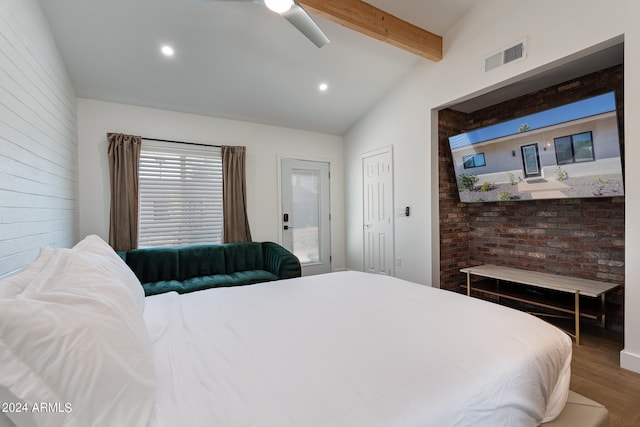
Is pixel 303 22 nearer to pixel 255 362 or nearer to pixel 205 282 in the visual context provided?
pixel 255 362

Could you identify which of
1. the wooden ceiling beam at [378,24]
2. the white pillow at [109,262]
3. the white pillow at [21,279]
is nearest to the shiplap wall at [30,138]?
the white pillow at [109,262]

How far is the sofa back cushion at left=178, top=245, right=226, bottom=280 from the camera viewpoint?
3.56 meters

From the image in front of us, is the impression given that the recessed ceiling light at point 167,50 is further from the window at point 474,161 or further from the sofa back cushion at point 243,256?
the window at point 474,161

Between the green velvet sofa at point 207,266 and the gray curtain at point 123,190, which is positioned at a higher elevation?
the gray curtain at point 123,190

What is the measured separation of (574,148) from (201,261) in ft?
13.3

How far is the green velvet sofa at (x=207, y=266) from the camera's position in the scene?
329cm

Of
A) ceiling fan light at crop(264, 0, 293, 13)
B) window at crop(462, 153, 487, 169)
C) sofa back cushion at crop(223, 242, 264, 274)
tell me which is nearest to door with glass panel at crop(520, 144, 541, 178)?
window at crop(462, 153, 487, 169)

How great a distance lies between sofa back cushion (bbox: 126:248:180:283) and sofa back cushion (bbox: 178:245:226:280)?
0.25 ft

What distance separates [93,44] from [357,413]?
3.75m

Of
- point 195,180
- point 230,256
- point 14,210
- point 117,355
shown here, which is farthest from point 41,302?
point 195,180

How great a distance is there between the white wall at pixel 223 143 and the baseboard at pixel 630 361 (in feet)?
11.9

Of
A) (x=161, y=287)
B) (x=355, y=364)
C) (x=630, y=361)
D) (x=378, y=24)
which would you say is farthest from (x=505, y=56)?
(x=161, y=287)

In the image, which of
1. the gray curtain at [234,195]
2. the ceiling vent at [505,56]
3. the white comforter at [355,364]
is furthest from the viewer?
the gray curtain at [234,195]

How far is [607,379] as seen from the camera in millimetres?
2078
